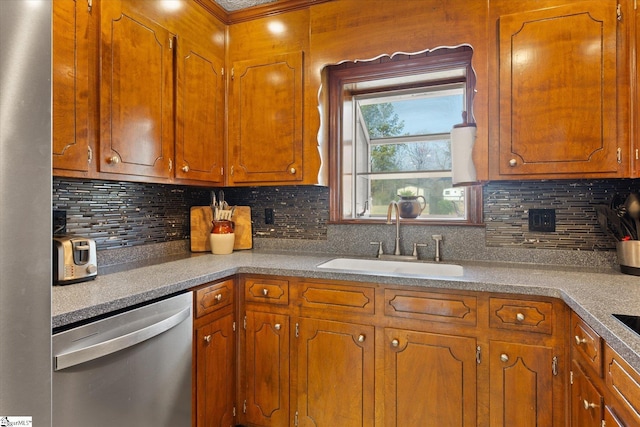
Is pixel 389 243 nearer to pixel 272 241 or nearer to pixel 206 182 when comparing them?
pixel 272 241

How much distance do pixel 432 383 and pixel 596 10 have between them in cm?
175

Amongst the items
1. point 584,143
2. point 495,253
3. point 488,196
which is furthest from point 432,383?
point 584,143

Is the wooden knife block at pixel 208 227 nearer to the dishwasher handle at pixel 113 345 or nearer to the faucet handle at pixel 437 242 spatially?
the dishwasher handle at pixel 113 345

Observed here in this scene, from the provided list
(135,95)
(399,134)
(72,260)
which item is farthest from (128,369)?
(399,134)

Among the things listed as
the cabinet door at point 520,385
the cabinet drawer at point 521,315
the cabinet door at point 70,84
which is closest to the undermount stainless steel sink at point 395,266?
the cabinet drawer at point 521,315

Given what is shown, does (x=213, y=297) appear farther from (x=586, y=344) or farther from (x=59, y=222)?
(x=586, y=344)

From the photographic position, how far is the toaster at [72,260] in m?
1.36

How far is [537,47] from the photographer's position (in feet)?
5.37

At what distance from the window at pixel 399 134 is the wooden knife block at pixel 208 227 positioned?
2.00 feet

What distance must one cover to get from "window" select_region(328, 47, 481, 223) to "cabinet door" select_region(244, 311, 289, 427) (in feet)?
2.65

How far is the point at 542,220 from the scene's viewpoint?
6.16 feet

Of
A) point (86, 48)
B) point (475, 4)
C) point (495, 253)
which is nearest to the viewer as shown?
point (86, 48)

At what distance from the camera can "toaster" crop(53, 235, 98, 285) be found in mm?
1361

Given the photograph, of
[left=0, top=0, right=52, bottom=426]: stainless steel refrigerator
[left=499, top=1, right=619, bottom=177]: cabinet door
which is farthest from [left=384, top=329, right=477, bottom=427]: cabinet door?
[left=0, top=0, right=52, bottom=426]: stainless steel refrigerator
